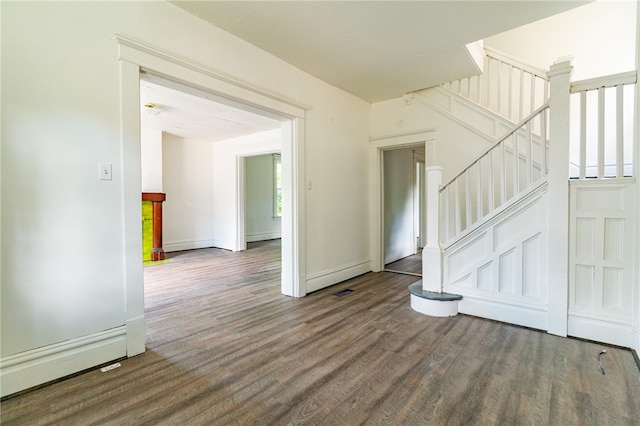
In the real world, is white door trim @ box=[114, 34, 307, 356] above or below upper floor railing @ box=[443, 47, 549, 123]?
below

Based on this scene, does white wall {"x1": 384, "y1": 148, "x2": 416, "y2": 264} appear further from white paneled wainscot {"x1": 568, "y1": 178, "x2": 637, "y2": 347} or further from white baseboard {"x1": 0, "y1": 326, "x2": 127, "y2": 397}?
white baseboard {"x1": 0, "y1": 326, "x2": 127, "y2": 397}

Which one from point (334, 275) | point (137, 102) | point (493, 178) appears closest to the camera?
point (137, 102)

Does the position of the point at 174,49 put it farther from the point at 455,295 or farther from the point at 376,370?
the point at 455,295

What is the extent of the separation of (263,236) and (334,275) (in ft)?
16.0

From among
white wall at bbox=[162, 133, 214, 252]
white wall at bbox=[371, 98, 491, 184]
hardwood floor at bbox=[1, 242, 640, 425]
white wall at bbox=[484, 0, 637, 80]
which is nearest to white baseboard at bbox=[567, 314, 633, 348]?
hardwood floor at bbox=[1, 242, 640, 425]

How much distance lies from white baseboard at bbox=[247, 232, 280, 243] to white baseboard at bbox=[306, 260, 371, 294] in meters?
4.40

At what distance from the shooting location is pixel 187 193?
21.9 feet

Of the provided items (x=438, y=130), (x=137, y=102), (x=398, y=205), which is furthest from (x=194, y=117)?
(x=398, y=205)

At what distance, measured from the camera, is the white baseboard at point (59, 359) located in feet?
5.43

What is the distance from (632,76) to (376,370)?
302 centimetres

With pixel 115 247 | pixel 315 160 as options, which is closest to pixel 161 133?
pixel 315 160

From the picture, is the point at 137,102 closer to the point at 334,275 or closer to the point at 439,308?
the point at 334,275

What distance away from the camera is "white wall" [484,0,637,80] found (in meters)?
3.58

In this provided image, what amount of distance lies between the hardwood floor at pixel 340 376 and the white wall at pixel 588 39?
367 centimetres
